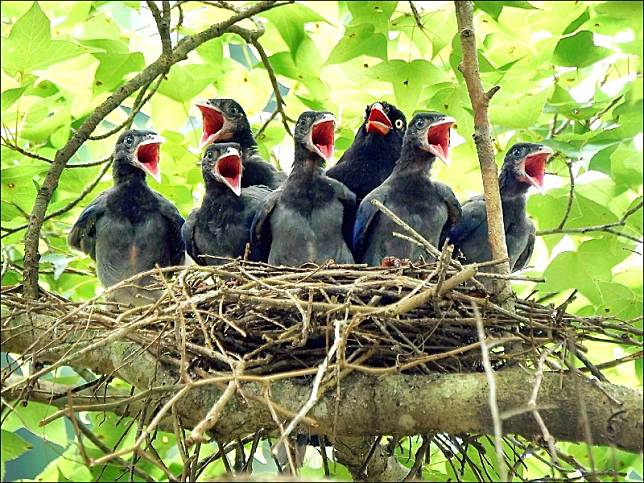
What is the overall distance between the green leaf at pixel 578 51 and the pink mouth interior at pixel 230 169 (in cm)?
137

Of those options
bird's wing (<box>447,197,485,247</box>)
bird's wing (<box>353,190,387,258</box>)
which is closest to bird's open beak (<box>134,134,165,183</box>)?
bird's wing (<box>353,190,387,258</box>)

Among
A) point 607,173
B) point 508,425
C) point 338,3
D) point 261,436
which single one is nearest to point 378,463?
point 261,436

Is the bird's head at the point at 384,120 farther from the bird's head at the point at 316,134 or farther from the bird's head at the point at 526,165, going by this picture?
the bird's head at the point at 526,165

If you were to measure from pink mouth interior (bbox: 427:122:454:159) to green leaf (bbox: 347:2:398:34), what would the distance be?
18.9 inches

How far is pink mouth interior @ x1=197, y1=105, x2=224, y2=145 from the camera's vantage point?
460 cm

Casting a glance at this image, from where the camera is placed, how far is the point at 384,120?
440cm

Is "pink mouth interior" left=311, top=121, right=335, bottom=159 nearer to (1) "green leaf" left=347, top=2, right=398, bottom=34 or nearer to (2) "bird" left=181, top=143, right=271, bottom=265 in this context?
(2) "bird" left=181, top=143, right=271, bottom=265

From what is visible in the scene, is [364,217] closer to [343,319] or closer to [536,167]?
[536,167]

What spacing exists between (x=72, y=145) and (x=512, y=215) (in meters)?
1.82

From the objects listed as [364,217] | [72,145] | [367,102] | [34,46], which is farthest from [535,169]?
[34,46]

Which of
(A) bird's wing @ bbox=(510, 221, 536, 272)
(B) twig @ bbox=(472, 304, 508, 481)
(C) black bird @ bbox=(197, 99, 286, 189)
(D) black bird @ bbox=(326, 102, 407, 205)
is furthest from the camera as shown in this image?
(C) black bird @ bbox=(197, 99, 286, 189)

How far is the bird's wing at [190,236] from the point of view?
13.7 ft

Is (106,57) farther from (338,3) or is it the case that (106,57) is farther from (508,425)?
(508,425)

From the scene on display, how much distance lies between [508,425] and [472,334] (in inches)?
19.8
